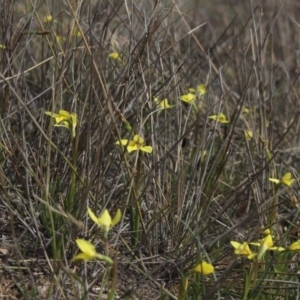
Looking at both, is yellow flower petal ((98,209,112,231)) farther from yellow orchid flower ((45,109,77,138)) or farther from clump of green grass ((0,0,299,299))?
yellow orchid flower ((45,109,77,138))

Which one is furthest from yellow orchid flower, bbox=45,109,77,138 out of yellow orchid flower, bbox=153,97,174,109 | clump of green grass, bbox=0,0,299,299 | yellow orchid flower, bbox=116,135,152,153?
yellow orchid flower, bbox=153,97,174,109

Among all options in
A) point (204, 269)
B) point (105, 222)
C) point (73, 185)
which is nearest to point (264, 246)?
point (204, 269)

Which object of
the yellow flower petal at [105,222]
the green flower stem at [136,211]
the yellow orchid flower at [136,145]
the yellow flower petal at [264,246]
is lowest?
the green flower stem at [136,211]

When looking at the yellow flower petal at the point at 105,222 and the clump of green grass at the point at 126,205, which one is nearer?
the yellow flower petal at the point at 105,222

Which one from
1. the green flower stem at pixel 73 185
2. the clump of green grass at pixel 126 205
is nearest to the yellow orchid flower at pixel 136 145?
the clump of green grass at pixel 126 205

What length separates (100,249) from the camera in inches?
76.4

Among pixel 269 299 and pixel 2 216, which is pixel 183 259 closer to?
pixel 269 299

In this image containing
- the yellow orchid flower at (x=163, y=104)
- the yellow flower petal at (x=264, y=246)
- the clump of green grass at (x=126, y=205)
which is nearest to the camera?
the yellow flower petal at (x=264, y=246)

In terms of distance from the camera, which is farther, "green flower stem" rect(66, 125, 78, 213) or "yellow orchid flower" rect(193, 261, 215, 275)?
"green flower stem" rect(66, 125, 78, 213)

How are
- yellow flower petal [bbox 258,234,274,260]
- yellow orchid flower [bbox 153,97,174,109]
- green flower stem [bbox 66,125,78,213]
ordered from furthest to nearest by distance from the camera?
1. yellow orchid flower [bbox 153,97,174,109]
2. green flower stem [bbox 66,125,78,213]
3. yellow flower petal [bbox 258,234,274,260]

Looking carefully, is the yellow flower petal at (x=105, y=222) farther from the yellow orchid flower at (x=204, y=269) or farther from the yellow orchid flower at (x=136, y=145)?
the yellow orchid flower at (x=136, y=145)

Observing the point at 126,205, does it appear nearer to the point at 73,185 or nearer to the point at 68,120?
the point at 73,185

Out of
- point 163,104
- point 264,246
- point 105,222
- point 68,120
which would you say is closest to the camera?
point 105,222

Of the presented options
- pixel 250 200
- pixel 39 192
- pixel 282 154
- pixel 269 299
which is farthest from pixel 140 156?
pixel 282 154
